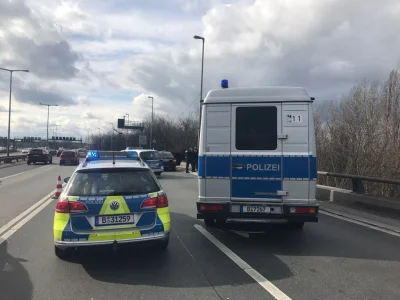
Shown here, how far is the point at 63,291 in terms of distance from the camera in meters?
4.50

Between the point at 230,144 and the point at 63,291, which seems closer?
the point at 63,291

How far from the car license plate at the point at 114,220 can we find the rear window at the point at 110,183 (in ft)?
1.12

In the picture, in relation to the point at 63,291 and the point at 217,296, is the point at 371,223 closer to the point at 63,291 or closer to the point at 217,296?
the point at 217,296

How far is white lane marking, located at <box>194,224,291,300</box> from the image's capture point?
4366mm

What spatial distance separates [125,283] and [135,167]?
73.0 inches

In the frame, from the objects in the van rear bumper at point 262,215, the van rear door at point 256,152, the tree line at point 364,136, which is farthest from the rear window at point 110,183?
the tree line at point 364,136

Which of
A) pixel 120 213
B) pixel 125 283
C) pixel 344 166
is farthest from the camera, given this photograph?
pixel 344 166

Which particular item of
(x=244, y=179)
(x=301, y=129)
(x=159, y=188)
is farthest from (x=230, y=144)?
(x=159, y=188)

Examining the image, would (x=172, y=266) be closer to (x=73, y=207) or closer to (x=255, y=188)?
(x=73, y=207)

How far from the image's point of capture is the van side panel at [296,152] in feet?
21.9

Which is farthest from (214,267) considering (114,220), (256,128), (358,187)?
(358,187)

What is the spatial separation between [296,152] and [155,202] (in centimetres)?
271

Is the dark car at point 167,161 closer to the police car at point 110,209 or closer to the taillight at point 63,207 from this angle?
the police car at point 110,209

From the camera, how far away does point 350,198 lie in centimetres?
1120
